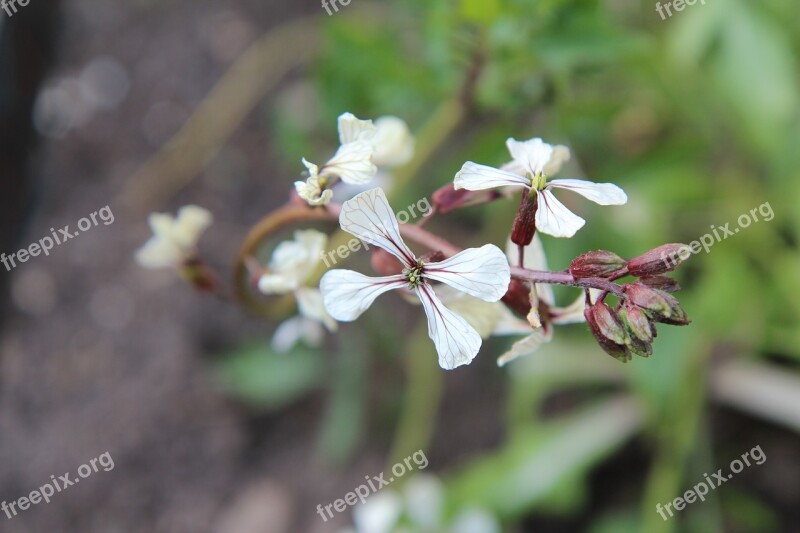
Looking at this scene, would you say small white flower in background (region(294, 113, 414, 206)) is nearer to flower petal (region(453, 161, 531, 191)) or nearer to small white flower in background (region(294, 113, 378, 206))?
small white flower in background (region(294, 113, 378, 206))

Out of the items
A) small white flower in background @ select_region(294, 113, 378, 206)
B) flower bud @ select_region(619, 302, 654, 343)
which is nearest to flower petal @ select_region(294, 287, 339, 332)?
small white flower in background @ select_region(294, 113, 378, 206)

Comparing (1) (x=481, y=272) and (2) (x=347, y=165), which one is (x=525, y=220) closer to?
(1) (x=481, y=272)

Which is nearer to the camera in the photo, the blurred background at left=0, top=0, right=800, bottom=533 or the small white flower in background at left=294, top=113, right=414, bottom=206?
the small white flower in background at left=294, top=113, right=414, bottom=206

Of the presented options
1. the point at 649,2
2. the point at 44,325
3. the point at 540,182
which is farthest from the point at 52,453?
the point at 649,2

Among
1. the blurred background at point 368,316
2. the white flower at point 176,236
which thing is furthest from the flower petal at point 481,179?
the blurred background at point 368,316

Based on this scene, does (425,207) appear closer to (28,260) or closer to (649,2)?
(649,2)

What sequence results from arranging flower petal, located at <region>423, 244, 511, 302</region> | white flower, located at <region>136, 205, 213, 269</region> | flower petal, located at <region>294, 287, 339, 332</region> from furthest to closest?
1. white flower, located at <region>136, 205, 213, 269</region>
2. flower petal, located at <region>294, 287, 339, 332</region>
3. flower petal, located at <region>423, 244, 511, 302</region>

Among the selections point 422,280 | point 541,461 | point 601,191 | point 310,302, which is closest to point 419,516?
point 541,461
